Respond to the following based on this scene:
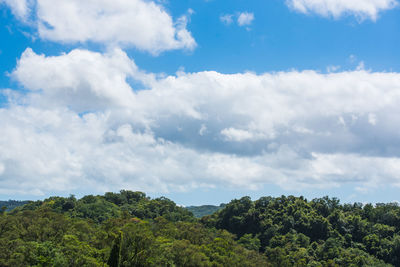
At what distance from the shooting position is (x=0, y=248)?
59.5 meters

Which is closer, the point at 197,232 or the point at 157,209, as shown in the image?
the point at 197,232

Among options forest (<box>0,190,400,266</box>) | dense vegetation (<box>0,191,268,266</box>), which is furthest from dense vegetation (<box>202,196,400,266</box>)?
dense vegetation (<box>0,191,268,266</box>)

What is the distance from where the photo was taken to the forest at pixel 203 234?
206ft

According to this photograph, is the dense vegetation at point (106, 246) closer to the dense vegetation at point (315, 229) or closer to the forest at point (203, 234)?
the forest at point (203, 234)

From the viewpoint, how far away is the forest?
62906 mm

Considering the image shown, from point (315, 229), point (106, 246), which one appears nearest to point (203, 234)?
point (106, 246)

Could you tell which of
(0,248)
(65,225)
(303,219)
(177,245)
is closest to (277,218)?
(303,219)

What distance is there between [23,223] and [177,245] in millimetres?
33752

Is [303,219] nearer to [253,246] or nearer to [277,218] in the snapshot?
[277,218]

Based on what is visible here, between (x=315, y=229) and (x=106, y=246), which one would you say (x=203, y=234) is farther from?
(x=315, y=229)

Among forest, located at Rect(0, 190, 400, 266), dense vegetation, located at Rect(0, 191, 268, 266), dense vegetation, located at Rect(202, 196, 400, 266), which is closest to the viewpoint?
dense vegetation, located at Rect(0, 191, 268, 266)

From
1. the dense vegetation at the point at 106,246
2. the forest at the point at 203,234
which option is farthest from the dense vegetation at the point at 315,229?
the dense vegetation at the point at 106,246


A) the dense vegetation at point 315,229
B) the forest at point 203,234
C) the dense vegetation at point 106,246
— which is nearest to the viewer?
the dense vegetation at point 106,246

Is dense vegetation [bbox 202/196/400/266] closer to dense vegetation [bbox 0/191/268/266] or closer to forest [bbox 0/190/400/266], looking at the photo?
forest [bbox 0/190/400/266]
